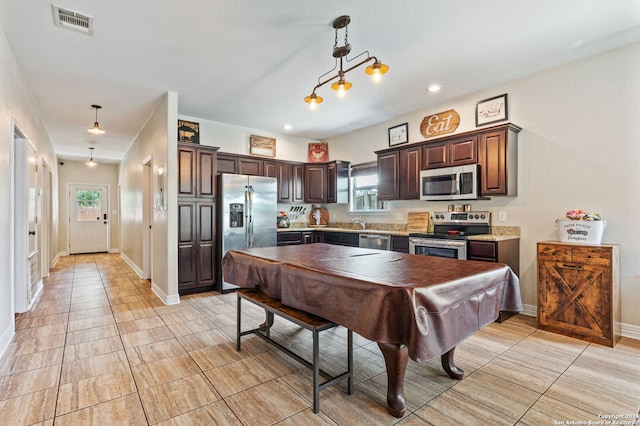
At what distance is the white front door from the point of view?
898 centimetres

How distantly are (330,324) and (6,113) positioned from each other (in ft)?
11.6

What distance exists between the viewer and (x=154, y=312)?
3803 mm

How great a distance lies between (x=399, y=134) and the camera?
5078mm

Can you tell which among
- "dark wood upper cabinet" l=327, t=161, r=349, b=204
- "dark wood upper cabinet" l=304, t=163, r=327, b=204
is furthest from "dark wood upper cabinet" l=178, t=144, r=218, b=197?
"dark wood upper cabinet" l=327, t=161, r=349, b=204

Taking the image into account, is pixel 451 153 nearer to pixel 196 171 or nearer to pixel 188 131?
pixel 196 171

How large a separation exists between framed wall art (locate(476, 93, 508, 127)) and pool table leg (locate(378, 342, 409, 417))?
339 cm

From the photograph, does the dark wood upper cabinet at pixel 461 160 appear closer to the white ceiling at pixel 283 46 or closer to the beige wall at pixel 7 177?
the white ceiling at pixel 283 46

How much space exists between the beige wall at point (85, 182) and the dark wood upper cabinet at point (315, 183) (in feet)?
21.9

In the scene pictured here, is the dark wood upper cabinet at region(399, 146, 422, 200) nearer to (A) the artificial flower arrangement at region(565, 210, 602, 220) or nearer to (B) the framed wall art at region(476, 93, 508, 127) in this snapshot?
(B) the framed wall art at region(476, 93, 508, 127)

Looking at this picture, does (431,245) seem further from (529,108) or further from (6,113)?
(6,113)

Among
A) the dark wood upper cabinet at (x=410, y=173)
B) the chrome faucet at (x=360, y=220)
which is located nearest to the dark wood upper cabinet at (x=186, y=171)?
the chrome faucet at (x=360, y=220)

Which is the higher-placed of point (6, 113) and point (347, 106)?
point (347, 106)

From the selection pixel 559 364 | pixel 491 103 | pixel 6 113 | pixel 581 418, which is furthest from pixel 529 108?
pixel 6 113

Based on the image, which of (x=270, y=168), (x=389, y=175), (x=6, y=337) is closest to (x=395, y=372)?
(x=6, y=337)
